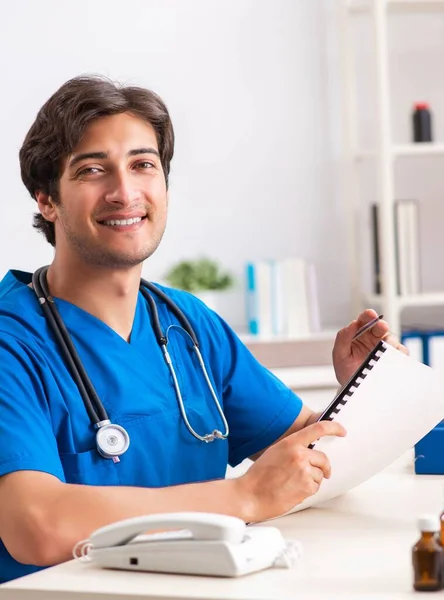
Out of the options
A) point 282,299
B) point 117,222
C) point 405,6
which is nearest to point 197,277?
point 282,299

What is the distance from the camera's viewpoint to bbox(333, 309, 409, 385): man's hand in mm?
1858

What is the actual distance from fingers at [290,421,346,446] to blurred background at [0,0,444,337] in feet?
6.85

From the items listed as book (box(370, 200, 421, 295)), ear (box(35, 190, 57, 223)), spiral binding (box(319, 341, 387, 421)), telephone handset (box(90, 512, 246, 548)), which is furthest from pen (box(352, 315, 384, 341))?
book (box(370, 200, 421, 295))

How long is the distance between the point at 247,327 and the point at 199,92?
32.5 inches

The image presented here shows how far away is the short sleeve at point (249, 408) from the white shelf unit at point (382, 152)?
1.44 metres

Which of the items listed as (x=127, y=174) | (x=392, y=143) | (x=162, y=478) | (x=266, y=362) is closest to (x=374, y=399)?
(x=162, y=478)

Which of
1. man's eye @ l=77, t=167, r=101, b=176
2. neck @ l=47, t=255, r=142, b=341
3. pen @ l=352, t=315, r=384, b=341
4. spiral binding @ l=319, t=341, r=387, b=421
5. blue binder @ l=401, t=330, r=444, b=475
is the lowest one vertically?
blue binder @ l=401, t=330, r=444, b=475

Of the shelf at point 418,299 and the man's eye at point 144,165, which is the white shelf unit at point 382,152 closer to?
the shelf at point 418,299

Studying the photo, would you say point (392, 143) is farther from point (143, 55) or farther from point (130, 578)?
point (130, 578)

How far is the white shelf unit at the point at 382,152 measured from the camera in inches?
133

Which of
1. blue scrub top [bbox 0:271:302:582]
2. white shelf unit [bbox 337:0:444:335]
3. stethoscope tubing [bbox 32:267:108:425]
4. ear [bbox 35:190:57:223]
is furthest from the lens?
white shelf unit [bbox 337:0:444:335]

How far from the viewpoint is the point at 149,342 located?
1812 mm

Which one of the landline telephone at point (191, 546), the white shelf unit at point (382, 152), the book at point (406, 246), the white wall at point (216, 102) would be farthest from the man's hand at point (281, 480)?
the white wall at point (216, 102)

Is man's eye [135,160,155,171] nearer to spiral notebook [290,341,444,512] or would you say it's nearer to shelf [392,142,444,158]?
spiral notebook [290,341,444,512]
